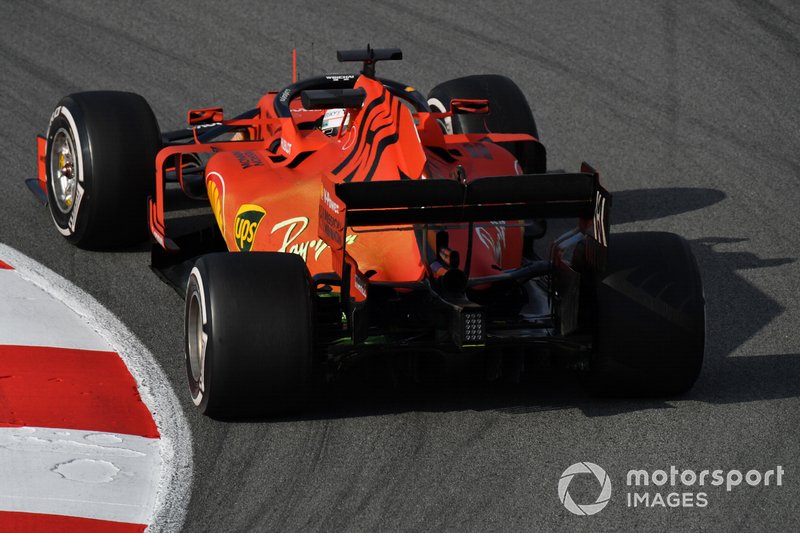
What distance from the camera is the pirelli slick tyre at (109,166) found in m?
9.31

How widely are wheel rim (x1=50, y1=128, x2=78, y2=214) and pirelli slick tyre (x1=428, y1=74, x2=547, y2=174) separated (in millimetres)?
2724

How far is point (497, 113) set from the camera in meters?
10.3

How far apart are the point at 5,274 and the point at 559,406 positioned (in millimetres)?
3756

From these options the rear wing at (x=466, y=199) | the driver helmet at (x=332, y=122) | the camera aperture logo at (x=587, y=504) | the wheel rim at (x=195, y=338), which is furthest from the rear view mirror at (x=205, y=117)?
the camera aperture logo at (x=587, y=504)

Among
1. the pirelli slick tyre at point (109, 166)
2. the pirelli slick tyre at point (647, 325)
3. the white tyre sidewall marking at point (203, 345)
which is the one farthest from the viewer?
the pirelli slick tyre at point (109, 166)

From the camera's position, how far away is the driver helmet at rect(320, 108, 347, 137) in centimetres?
882

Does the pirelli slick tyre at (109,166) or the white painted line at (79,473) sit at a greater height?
the pirelli slick tyre at (109,166)

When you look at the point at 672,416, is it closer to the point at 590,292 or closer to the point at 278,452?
the point at 590,292

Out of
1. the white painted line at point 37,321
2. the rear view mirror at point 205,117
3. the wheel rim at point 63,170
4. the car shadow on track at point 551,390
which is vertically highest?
the rear view mirror at point 205,117

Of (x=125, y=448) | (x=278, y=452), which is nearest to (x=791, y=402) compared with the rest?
(x=278, y=452)

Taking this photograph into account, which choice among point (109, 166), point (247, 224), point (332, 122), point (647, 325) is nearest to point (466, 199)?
point (647, 325)

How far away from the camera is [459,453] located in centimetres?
682

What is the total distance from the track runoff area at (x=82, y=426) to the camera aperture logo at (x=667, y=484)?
5.79 feet

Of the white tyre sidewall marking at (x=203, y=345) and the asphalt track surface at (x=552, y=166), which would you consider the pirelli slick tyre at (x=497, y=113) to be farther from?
the white tyre sidewall marking at (x=203, y=345)
